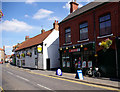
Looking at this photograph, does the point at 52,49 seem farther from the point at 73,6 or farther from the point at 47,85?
the point at 47,85

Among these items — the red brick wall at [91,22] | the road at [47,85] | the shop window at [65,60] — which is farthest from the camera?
the shop window at [65,60]

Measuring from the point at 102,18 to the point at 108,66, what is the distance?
18.9ft

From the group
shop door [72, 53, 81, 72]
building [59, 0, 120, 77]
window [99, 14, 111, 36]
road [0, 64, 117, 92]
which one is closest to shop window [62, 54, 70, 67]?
building [59, 0, 120, 77]

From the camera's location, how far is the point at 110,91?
8.00 m

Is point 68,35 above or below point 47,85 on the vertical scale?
above

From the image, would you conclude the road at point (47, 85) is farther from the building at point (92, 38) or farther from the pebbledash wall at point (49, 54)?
the pebbledash wall at point (49, 54)

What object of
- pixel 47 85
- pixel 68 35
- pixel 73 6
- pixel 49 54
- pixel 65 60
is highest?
pixel 73 6

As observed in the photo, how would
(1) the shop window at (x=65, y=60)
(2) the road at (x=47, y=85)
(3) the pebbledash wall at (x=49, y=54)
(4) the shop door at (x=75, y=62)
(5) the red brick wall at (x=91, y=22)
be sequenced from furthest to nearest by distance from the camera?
(3) the pebbledash wall at (x=49, y=54), (1) the shop window at (x=65, y=60), (4) the shop door at (x=75, y=62), (5) the red brick wall at (x=91, y=22), (2) the road at (x=47, y=85)

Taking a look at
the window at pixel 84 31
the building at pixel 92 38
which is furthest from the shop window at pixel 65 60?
the window at pixel 84 31

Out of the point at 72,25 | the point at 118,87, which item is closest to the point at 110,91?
the point at 118,87

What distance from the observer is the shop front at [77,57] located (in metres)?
15.4

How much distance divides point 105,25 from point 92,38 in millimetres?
2253

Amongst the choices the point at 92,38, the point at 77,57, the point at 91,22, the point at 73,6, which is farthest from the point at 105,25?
the point at 73,6

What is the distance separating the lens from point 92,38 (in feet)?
50.2
